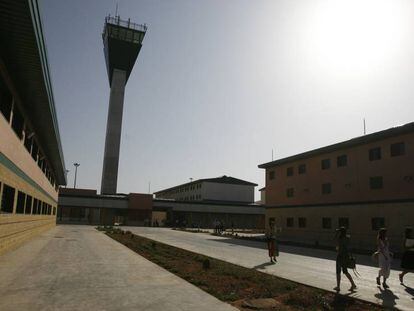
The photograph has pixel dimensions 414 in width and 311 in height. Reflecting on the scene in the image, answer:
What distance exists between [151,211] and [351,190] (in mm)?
46669

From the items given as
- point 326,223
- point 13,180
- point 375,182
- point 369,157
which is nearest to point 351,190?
point 375,182

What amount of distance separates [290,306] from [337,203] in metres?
26.5

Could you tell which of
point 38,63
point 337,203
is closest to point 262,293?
point 38,63

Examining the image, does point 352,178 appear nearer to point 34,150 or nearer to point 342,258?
point 342,258

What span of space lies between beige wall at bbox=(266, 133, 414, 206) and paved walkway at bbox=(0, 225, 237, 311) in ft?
66.9

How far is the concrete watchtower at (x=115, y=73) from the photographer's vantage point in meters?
75.0

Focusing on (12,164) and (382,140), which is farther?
(382,140)

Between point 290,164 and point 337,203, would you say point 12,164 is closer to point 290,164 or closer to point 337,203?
point 337,203

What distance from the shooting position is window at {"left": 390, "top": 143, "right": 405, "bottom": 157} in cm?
2728

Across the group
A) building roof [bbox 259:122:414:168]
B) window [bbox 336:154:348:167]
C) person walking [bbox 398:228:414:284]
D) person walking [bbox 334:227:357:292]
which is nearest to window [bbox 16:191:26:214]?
person walking [bbox 334:227:357:292]

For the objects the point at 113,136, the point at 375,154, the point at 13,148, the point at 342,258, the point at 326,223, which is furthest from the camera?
the point at 113,136

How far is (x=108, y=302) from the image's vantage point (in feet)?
27.2

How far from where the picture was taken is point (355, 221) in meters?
30.9

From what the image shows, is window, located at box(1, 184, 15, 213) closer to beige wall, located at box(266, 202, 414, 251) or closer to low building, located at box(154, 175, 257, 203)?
beige wall, located at box(266, 202, 414, 251)
